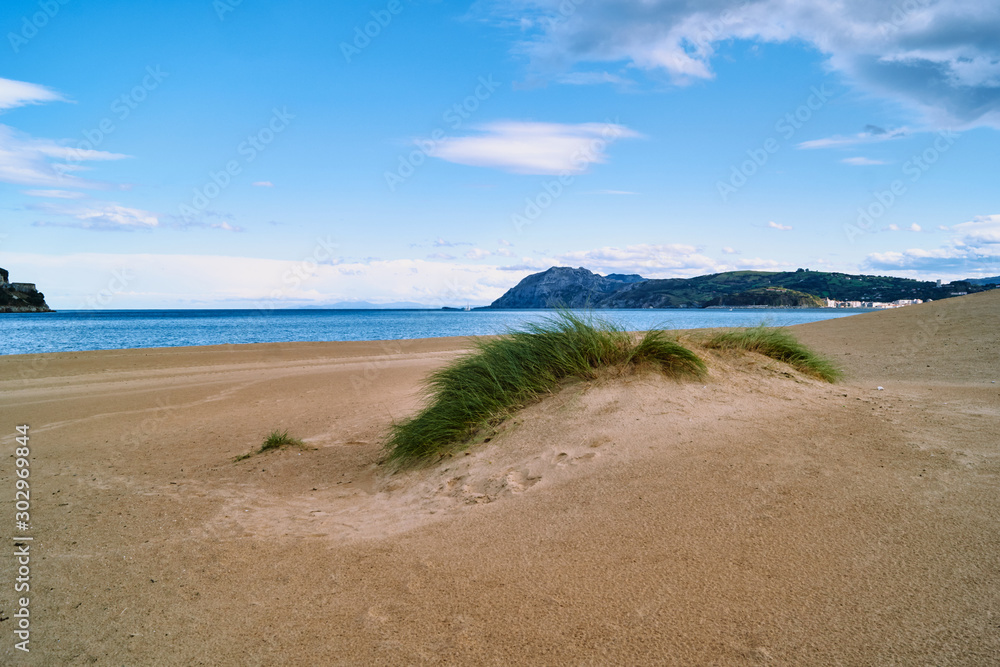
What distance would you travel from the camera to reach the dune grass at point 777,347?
25.7ft

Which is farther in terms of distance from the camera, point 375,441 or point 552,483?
point 375,441

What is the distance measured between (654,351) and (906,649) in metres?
4.37

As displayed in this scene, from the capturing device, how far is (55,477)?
6.42 m

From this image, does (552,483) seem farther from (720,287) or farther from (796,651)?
(720,287)

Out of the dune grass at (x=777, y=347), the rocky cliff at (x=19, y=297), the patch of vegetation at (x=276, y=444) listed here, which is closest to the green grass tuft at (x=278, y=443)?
the patch of vegetation at (x=276, y=444)

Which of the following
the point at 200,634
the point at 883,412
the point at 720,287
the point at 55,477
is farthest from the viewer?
the point at 720,287

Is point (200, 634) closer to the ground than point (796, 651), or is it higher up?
closer to the ground

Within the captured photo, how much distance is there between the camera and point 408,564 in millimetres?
3410

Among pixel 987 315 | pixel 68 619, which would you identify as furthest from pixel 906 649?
pixel 987 315

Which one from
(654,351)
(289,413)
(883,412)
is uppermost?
(654,351)

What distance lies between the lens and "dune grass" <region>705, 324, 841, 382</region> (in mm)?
7820

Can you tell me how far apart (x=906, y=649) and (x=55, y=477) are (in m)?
8.00

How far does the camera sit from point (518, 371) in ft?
21.0

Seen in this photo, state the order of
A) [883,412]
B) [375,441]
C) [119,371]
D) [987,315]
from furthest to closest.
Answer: [119,371], [987,315], [375,441], [883,412]
